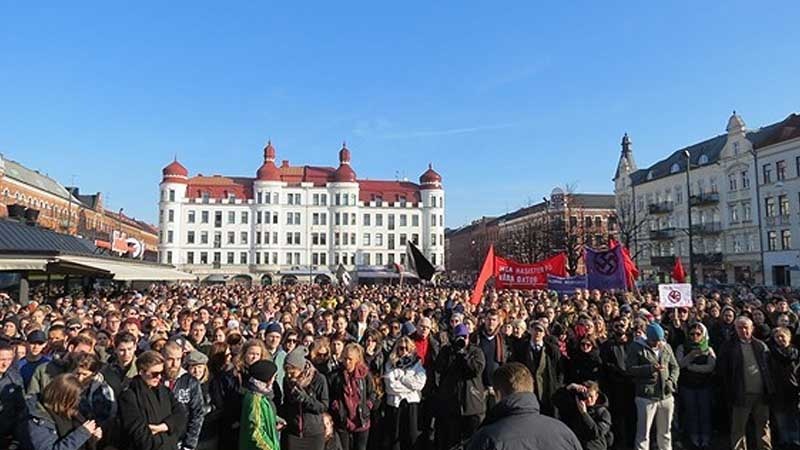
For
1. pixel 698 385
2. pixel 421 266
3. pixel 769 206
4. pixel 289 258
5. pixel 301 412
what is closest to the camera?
pixel 301 412

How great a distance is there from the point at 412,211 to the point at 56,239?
62.6 meters

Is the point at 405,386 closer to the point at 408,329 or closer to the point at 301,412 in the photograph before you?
the point at 408,329

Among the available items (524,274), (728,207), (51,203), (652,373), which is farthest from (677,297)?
(51,203)

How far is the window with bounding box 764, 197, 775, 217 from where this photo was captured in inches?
1940

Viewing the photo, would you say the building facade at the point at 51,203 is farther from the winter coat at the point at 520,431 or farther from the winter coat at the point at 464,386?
the winter coat at the point at 520,431

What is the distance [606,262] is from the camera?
16797 millimetres

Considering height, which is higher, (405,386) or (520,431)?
(520,431)

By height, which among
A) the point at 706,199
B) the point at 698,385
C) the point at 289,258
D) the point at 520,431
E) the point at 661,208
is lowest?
the point at 698,385

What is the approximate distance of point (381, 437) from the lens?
302 inches

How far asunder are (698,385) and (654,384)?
1.08 meters

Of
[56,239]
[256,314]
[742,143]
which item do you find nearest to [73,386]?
[256,314]

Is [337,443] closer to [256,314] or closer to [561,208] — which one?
[256,314]

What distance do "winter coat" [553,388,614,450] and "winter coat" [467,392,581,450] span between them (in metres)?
2.56

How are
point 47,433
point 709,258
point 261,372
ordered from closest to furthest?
1. point 47,433
2. point 261,372
3. point 709,258
